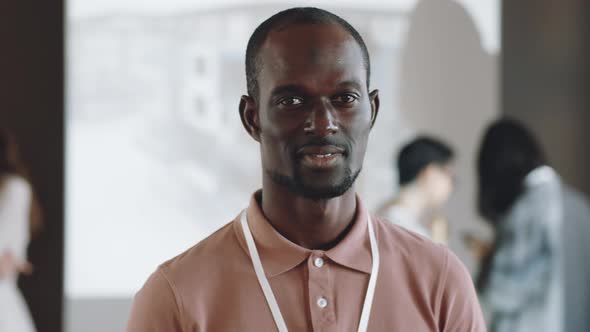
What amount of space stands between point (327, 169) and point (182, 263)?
192 millimetres

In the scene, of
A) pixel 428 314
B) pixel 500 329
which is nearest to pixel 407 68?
pixel 500 329

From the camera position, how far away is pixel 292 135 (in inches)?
37.4

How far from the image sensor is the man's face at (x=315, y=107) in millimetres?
941

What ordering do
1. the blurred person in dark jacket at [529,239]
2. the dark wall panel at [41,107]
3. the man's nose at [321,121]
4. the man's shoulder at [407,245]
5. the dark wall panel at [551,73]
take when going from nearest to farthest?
the man's nose at [321,121] < the man's shoulder at [407,245] < the blurred person in dark jacket at [529,239] < the dark wall panel at [41,107] < the dark wall panel at [551,73]

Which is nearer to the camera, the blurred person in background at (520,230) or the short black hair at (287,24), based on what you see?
the short black hair at (287,24)

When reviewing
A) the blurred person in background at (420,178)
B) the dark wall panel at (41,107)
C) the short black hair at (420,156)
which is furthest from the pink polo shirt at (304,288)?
the dark wall panel at (41,107)

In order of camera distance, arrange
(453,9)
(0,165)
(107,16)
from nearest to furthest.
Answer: (0,165), (107,16), (453,9)

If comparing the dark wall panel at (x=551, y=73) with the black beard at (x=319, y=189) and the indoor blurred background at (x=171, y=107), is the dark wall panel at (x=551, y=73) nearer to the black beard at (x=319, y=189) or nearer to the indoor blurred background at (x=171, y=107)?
the indoor blurred background at (x=171, y=107)

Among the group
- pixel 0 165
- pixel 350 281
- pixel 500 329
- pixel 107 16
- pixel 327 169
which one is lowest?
pixel 500 329

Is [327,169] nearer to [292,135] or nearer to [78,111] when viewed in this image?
[292,135]

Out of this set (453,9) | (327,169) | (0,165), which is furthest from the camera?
(453,9)

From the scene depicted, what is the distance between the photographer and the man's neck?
39.2 inches

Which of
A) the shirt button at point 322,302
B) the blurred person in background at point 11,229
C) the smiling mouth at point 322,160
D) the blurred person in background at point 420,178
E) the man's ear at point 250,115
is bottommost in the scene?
the blurred person in background at point 11,229

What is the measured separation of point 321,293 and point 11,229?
12.2 feet
